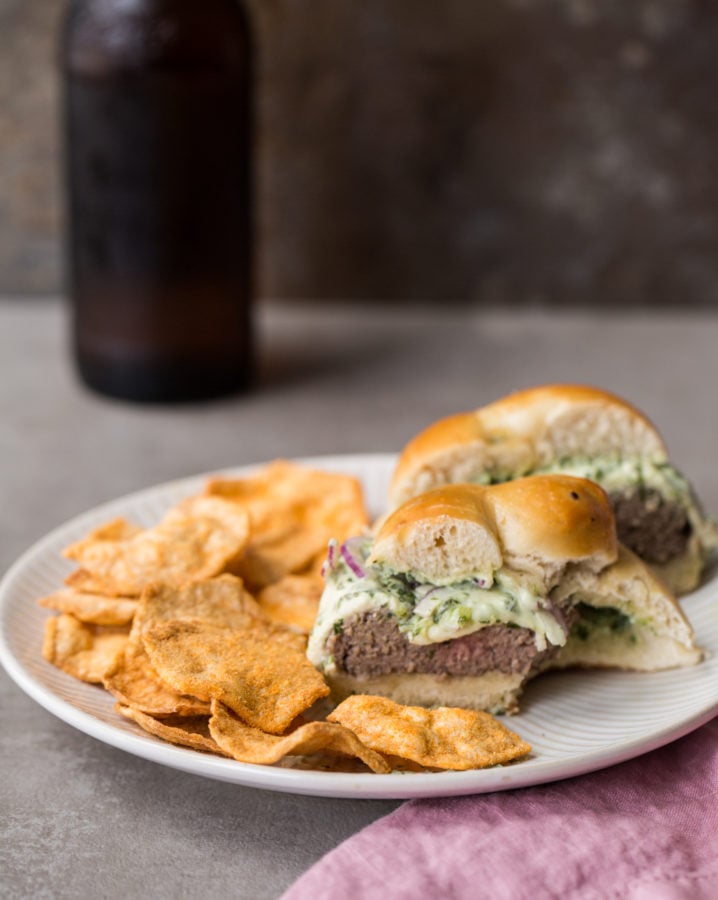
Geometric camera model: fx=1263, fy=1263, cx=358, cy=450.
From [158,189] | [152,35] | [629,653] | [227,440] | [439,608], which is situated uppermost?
[152,35]

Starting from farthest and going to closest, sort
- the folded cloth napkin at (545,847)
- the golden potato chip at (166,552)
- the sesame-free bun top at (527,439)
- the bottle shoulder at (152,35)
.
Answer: the bottle shoulder at (152,35) < the sesame-free bun top at (527,439) < the golden potato chip at (166,552) < the folded cloth napkin at (545,847)

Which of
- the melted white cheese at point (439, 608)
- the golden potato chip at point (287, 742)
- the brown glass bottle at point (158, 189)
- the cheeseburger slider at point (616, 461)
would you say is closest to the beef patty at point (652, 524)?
the cheeseburger slider at point (616, 461)

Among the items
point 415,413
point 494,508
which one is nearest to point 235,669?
point 494,508

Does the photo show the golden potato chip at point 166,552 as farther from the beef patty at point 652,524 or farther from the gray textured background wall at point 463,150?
the gray textured background wall at point 463,150

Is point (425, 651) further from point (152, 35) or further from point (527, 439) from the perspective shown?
point (152, 35)

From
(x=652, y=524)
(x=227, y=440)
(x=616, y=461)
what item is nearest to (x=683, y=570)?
(x=652, y=524)

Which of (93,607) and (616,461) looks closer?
(93,607)
